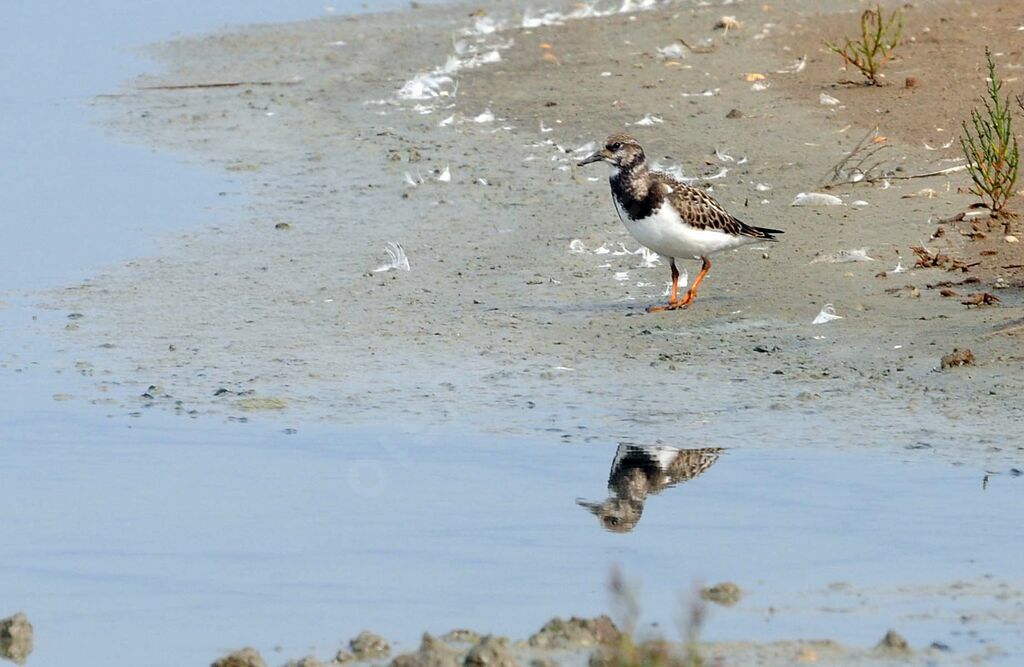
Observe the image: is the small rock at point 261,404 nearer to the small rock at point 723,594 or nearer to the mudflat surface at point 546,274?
the mudflat surface at point 546,274

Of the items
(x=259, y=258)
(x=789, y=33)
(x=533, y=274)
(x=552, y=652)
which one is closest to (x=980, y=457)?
(x=552, y=652)

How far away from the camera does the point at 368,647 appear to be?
5.32 meters

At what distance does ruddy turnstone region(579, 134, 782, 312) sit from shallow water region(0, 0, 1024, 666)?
7.95 feet

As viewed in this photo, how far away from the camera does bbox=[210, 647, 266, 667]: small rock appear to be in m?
5.16

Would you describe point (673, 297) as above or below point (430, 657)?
above

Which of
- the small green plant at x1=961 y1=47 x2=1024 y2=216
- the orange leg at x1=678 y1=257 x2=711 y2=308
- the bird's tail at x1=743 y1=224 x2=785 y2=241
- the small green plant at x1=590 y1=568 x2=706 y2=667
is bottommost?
the small green plant at x1=590 y1=568 x2=706 y2=667

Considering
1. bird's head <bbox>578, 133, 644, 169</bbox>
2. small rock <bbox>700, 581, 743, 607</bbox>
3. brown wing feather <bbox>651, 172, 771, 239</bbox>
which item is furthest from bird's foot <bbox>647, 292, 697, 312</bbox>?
small rock <bbox>700, 581, 743, 607</bbox>

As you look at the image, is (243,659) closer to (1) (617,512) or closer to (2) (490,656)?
(2) (490,656)

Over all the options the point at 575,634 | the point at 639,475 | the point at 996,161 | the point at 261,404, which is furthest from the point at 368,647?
the point at 996,161

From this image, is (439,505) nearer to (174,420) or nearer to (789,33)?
(174,420)

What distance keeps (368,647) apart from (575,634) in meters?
0.59

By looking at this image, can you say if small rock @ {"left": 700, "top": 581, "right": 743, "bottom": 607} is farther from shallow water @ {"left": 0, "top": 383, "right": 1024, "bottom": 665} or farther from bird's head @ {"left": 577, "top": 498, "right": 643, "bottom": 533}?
bird's head @ {"left": 577, "top": 498, "right": 643, "bottom": 533}

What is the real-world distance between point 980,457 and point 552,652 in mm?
2716

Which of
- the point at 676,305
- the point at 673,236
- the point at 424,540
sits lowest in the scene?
the point at 424,540
